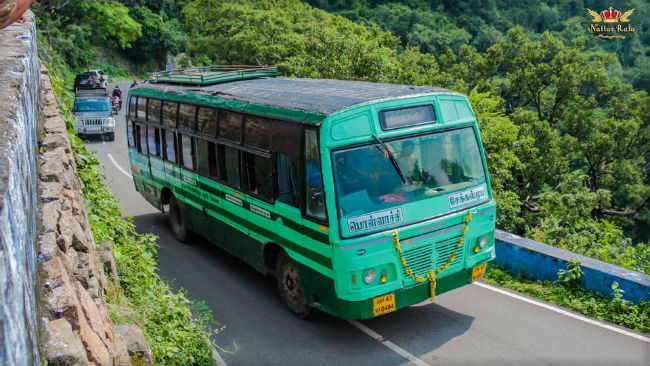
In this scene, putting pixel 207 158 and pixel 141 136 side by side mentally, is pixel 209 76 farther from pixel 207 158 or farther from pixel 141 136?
pixel 141 136

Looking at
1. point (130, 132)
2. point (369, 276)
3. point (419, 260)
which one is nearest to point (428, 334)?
point (419, 260)

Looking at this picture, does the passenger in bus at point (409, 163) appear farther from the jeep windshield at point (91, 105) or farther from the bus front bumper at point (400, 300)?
the jeep windshield at point (91, 105)

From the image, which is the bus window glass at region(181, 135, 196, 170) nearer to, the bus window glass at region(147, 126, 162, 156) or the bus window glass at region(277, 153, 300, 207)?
the bus window glass at region(147, 126, 162, 156)

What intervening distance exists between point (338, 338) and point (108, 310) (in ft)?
10.5

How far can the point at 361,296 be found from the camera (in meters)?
7.01

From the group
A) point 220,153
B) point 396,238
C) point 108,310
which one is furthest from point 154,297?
point 220,153

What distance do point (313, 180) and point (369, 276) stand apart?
4.27ft

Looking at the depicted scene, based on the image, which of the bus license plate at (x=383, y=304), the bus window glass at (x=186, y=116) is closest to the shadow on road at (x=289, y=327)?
the bus license plate at (x=383, y=304)

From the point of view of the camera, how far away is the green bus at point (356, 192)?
7035mm

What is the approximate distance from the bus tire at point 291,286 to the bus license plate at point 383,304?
1182mm

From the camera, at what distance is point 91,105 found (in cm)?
2750

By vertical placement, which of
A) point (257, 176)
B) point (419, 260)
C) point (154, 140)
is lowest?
point (419, 260)

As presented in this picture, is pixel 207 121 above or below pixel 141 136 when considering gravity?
above

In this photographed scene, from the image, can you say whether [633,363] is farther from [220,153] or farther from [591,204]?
[591,204]
